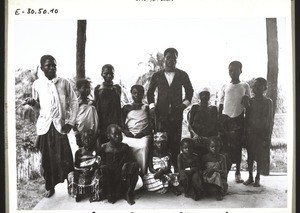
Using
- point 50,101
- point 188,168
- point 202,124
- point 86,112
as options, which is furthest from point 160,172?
point 50,101

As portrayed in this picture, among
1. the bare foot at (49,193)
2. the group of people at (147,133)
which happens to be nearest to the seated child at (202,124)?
the group of people at (147,133)

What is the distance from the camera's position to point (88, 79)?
125cm

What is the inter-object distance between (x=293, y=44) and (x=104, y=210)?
859mm

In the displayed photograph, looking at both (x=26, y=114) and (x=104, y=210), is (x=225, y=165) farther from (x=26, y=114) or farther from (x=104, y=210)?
(x=26, y=114)

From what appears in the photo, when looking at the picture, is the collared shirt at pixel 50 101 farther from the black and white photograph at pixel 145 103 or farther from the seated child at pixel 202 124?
the seated child at pixel 202 124

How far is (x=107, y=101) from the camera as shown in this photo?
1.25 metres

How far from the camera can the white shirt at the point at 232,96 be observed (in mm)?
1260

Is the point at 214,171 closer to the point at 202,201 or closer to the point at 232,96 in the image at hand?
the point at 202,201

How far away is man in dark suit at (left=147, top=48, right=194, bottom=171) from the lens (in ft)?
4.11

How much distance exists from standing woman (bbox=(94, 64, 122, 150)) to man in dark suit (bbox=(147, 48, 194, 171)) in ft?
0.38

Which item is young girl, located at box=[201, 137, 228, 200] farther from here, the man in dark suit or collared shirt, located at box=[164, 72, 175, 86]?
collared shirt, located at box=[164, 72, 175, 86]

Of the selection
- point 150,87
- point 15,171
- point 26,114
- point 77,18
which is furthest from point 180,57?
point 15,171

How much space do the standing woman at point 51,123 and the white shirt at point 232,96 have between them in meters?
0.51

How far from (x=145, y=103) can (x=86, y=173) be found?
312mm
